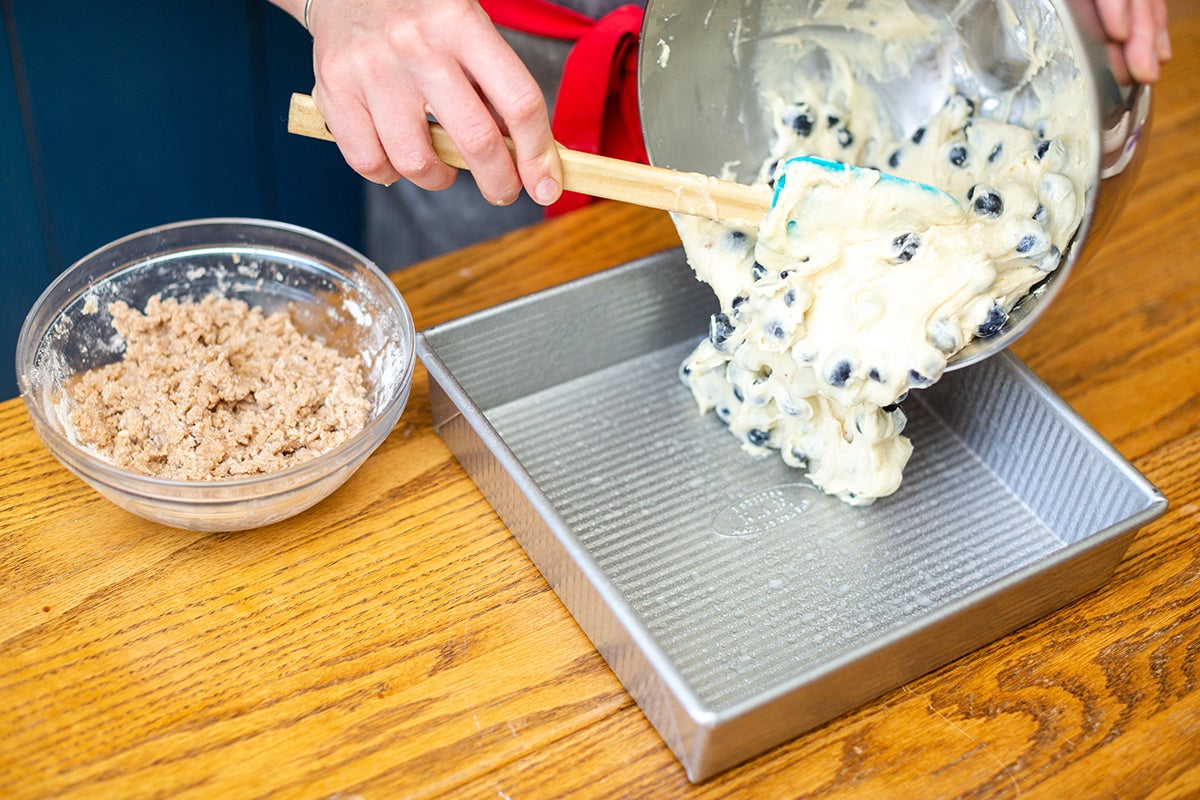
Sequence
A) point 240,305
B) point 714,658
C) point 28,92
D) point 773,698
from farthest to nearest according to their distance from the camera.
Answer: point 28,92
point 240,305
point 714,658
point 773,698

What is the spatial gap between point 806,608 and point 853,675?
4.6 inches

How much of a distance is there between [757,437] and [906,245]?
0.71 feet

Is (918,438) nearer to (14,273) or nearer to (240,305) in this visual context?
(240,305)

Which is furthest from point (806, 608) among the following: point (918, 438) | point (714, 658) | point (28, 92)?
point (28, 92)

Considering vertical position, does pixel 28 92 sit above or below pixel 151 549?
above

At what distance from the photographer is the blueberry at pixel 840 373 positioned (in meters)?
0.80

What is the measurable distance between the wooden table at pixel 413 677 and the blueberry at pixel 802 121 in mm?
420

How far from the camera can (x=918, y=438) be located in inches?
38.2

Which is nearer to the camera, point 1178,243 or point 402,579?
point 402,579

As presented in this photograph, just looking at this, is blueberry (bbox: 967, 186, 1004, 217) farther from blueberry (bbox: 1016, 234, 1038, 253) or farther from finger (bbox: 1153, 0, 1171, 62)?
finger (bbox: 1153, 0, 1171, 62)

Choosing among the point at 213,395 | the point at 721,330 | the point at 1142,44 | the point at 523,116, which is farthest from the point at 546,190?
the point at 1142,44

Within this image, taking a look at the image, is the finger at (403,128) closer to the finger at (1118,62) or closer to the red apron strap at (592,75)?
the red apron strap at (592,75)

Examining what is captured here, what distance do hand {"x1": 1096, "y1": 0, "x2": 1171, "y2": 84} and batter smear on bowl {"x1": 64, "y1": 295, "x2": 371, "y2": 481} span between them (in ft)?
1.92

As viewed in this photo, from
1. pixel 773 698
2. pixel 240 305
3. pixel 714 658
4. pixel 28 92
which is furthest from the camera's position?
pixel 28 92
